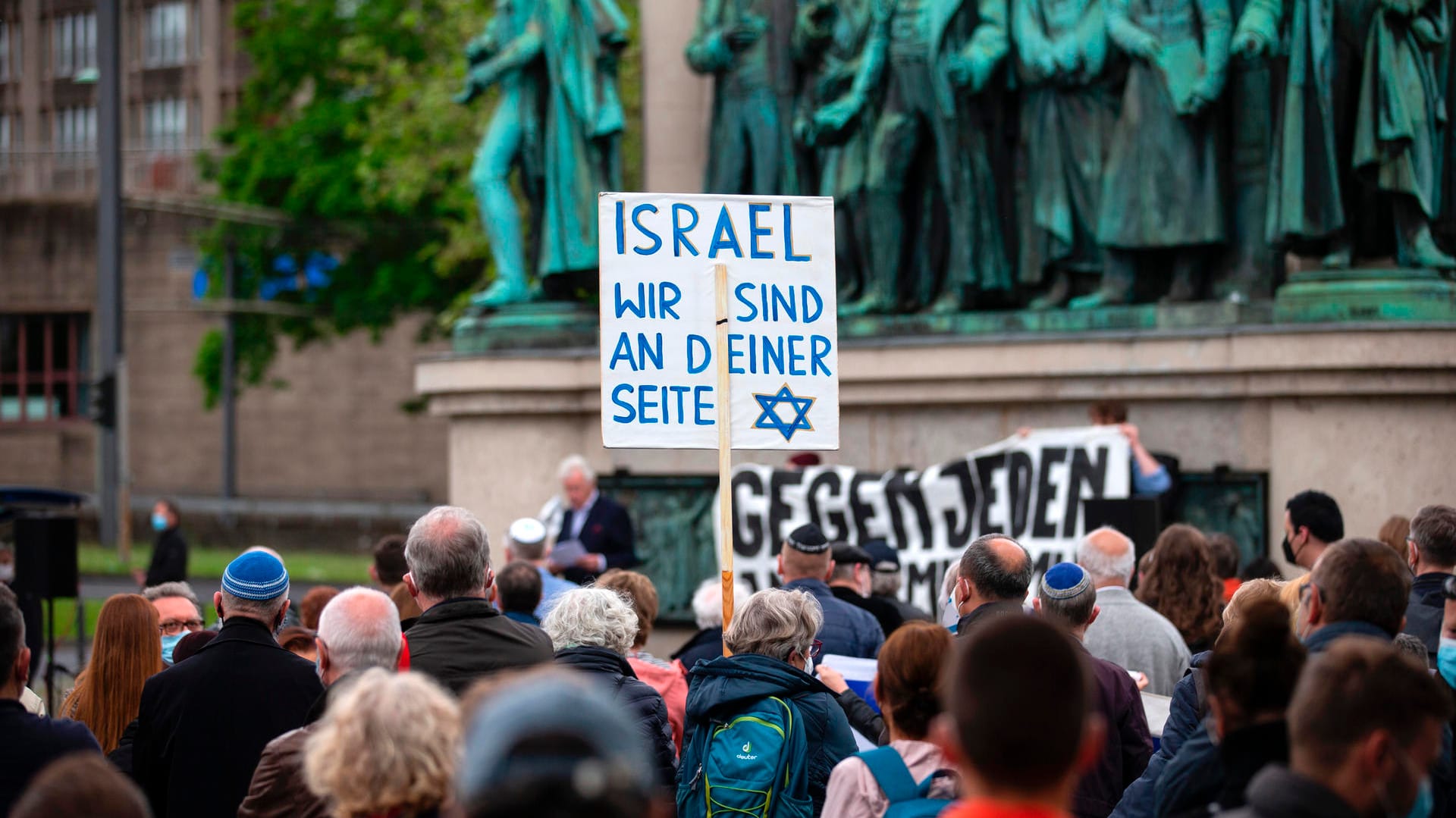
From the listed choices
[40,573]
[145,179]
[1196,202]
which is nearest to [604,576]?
[40,573]

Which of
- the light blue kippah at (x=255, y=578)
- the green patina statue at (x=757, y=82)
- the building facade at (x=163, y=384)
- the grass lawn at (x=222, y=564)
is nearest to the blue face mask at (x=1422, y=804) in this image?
the light blue kippah at (x=255, y=578)

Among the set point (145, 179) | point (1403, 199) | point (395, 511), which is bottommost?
point (395, 511)

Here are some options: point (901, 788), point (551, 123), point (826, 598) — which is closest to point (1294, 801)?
point (901, 788)

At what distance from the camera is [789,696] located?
17.4 ft

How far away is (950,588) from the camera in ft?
20.7

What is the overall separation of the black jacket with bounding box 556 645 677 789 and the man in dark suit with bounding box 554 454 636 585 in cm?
560

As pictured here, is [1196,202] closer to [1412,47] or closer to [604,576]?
[1412,47]

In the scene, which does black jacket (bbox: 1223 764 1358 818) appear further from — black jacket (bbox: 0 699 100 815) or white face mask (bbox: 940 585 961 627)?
white face mask (bbox: 940 585 961 627)

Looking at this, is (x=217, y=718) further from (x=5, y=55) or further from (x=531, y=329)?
(x=5, y=55)

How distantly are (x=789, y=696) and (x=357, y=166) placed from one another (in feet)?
90.7

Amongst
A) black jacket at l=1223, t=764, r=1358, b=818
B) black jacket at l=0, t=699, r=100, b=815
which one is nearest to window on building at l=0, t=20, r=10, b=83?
black jacket at l=0, t=699, r=100, b=815

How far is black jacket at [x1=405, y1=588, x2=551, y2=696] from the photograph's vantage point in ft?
17.2

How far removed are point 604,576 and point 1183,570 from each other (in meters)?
2.14

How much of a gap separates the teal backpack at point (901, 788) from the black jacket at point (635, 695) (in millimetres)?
1405
